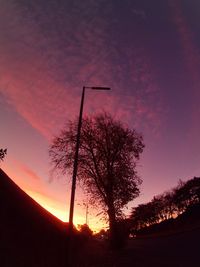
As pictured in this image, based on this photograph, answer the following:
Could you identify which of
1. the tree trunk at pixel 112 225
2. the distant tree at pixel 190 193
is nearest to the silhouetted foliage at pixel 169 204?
the distant tree at pixel 190 193

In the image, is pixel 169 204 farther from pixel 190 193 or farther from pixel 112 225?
pixel 112 225

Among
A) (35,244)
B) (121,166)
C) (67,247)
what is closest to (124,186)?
(121,166)

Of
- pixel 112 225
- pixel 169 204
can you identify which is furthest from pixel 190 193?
pixel 112 225

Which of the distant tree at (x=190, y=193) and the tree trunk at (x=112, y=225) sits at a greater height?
the distant tree at (x=190, y=193)

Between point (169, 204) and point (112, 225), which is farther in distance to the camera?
point (169, 204)

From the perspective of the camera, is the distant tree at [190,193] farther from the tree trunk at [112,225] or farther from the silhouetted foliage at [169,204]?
the tree trunk at [112,225]

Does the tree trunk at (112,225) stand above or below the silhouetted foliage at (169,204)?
below

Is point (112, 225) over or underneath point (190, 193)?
underneath

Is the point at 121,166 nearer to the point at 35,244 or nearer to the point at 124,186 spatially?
the point at 124,186

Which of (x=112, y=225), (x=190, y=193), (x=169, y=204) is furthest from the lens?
(x=169, y=204)

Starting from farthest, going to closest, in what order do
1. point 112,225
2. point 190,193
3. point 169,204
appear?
point 169,204, point 190,193, point 112,225

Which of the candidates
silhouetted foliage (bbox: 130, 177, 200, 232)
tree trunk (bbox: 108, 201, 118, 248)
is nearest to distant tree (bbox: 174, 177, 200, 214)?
silhouetted foliage (bbox: 130, 177, 200, 232)

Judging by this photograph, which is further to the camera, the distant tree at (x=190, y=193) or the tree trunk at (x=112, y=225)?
the distant tree at (x=190, y=193)

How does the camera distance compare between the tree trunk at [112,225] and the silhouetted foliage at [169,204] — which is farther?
the silhouetted foliage at [169,204]
